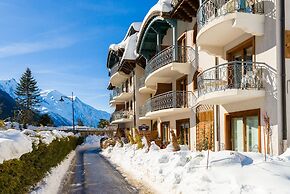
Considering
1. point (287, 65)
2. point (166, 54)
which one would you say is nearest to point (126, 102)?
point (166, 54)

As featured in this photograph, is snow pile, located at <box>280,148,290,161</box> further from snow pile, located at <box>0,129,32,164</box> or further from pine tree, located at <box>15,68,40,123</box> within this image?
pine tree, located at <box>15,68,40,123</box>

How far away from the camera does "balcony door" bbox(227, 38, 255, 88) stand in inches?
460

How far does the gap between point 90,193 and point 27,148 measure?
12.6 ft

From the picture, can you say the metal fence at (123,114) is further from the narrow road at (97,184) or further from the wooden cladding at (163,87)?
the narrow road at (97,184)

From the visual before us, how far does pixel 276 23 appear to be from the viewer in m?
10.3

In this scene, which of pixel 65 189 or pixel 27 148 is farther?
pixel 65 189

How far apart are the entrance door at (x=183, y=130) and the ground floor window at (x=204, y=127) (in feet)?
5.97

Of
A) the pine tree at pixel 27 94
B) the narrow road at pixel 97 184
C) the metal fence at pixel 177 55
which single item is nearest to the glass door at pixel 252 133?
the narrow road at pixel 97 184

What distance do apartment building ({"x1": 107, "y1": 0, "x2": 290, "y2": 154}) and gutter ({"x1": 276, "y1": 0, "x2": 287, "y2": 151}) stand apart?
61mm

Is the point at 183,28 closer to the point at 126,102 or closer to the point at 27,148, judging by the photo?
Result: the point at 27,148

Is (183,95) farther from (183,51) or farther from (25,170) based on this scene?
(25,170)

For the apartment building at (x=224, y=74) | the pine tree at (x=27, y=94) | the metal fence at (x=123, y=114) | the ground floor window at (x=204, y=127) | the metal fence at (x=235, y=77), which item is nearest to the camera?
the apartment building at (x=224, y=74)

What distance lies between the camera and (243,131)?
42.2 feet

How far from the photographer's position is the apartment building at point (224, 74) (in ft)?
35.5
